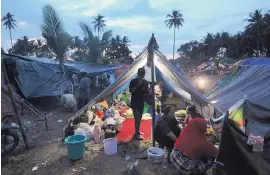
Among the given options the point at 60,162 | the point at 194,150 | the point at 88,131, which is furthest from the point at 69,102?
the point at 194,150

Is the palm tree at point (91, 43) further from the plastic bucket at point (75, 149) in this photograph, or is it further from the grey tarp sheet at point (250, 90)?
the plastic bucket at point (75, 149)

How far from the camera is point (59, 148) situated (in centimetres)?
512

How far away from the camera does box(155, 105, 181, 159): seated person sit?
4277 millimetres

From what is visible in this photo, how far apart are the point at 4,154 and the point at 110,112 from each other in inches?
126

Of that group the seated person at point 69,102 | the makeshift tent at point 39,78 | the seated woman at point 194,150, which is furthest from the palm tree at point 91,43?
the seated woman at point 194,150

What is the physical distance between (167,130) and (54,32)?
30.1 feet

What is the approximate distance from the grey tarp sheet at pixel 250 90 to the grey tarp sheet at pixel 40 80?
673 cm

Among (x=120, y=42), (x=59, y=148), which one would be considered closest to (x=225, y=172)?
(x=59, y=148)

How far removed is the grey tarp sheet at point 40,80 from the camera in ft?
30.5

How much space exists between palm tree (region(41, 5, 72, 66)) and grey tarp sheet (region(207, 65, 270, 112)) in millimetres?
7819

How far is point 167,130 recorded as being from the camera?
4.28 metres

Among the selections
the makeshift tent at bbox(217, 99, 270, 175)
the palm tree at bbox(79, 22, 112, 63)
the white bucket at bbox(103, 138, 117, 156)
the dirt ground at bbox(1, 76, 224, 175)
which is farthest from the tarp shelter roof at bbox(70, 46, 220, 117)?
the palm tree at bbox(79, 22, 112, 63)

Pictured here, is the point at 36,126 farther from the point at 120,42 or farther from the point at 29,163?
the point at 120,42

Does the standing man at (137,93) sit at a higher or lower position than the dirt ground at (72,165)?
higher
